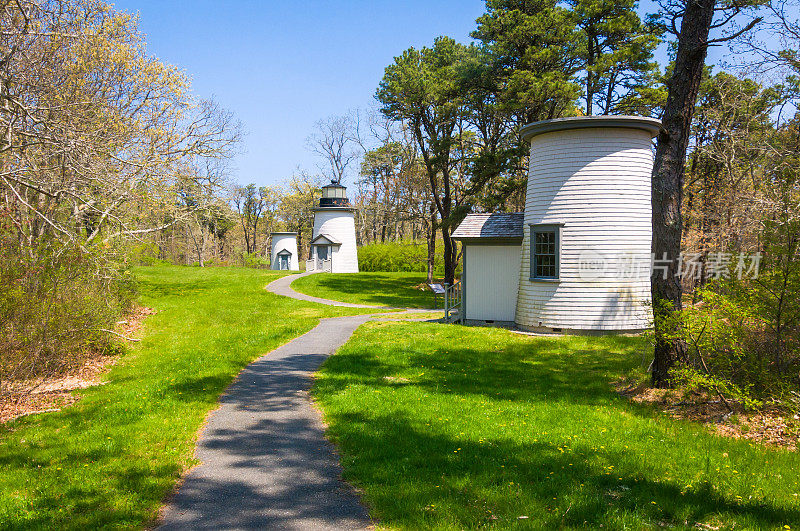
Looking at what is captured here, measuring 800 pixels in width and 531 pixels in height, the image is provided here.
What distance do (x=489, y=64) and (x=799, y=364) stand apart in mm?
20647

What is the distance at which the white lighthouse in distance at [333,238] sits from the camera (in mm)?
43281

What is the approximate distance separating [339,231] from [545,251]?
98.4ft

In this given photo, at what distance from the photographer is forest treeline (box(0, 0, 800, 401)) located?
743 cm

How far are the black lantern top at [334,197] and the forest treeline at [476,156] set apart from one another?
173 inches

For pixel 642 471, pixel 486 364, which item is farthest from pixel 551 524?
pixel 486 364

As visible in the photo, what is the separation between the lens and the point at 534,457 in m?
5.71

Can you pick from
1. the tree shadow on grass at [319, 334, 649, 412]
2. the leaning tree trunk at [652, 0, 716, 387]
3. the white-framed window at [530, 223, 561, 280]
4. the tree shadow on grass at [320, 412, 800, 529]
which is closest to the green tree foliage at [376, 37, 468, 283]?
the white-framed window at [530, 223, 561, 280]

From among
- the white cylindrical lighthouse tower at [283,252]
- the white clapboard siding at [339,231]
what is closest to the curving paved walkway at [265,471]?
the white clapboard siding at [339,231]

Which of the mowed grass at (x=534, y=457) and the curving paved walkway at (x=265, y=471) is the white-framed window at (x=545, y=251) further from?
the curving paved walkway at (x=265, y=471)

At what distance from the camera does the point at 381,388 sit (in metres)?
8.77

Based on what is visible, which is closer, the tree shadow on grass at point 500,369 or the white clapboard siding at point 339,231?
the tree shadow on grass at point 500,369

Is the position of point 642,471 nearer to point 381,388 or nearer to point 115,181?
point 381,388

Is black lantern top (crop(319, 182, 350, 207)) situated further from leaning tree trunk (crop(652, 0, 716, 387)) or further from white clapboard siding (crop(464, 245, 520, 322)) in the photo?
leaning tree trunk (crop(652, 0, 716, 387))

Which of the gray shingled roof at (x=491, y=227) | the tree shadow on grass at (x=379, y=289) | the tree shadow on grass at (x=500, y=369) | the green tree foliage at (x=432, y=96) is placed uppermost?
the green tree foliage at (x=432, y=96)
